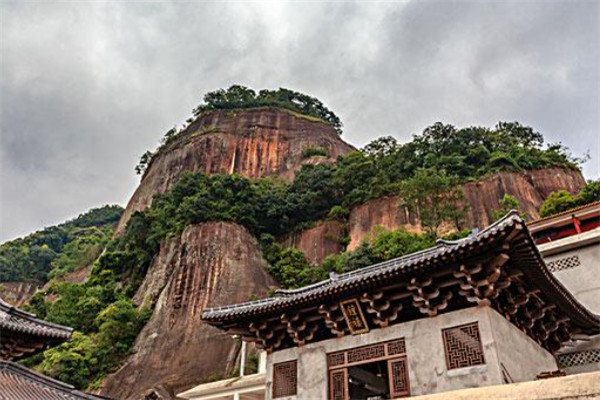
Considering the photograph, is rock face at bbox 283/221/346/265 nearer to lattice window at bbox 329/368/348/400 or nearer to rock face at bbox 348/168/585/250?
rock face at bbox 348/168/585/250

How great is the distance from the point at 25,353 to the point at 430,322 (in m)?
11.3

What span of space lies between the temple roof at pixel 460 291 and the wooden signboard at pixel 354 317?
0.24 metres

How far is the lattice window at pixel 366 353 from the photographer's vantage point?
12672 mm

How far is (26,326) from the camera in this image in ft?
46.5

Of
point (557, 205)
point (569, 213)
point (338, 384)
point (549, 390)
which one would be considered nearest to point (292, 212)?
point (557, 205)

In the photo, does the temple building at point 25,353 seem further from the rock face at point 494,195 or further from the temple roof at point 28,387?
the rock face at point 494,195

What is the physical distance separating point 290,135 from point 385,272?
64.7m

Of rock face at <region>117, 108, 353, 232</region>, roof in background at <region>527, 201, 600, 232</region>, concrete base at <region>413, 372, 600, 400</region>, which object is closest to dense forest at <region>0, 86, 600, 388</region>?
rock face at <region>117, 108, 353, 232</region>

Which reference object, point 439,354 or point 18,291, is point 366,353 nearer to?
point 439,354

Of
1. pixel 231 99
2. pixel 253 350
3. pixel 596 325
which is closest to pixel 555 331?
pixel 596 325

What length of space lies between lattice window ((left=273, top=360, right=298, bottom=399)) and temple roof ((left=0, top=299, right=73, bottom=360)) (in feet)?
20.2

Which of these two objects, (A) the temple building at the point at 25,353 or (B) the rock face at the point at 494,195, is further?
(B) the rock face at the point at 494,195

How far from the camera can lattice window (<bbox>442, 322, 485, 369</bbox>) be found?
11.2m

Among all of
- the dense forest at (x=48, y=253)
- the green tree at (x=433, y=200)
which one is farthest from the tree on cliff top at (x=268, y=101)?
the green tree at (x=433, y=200)
